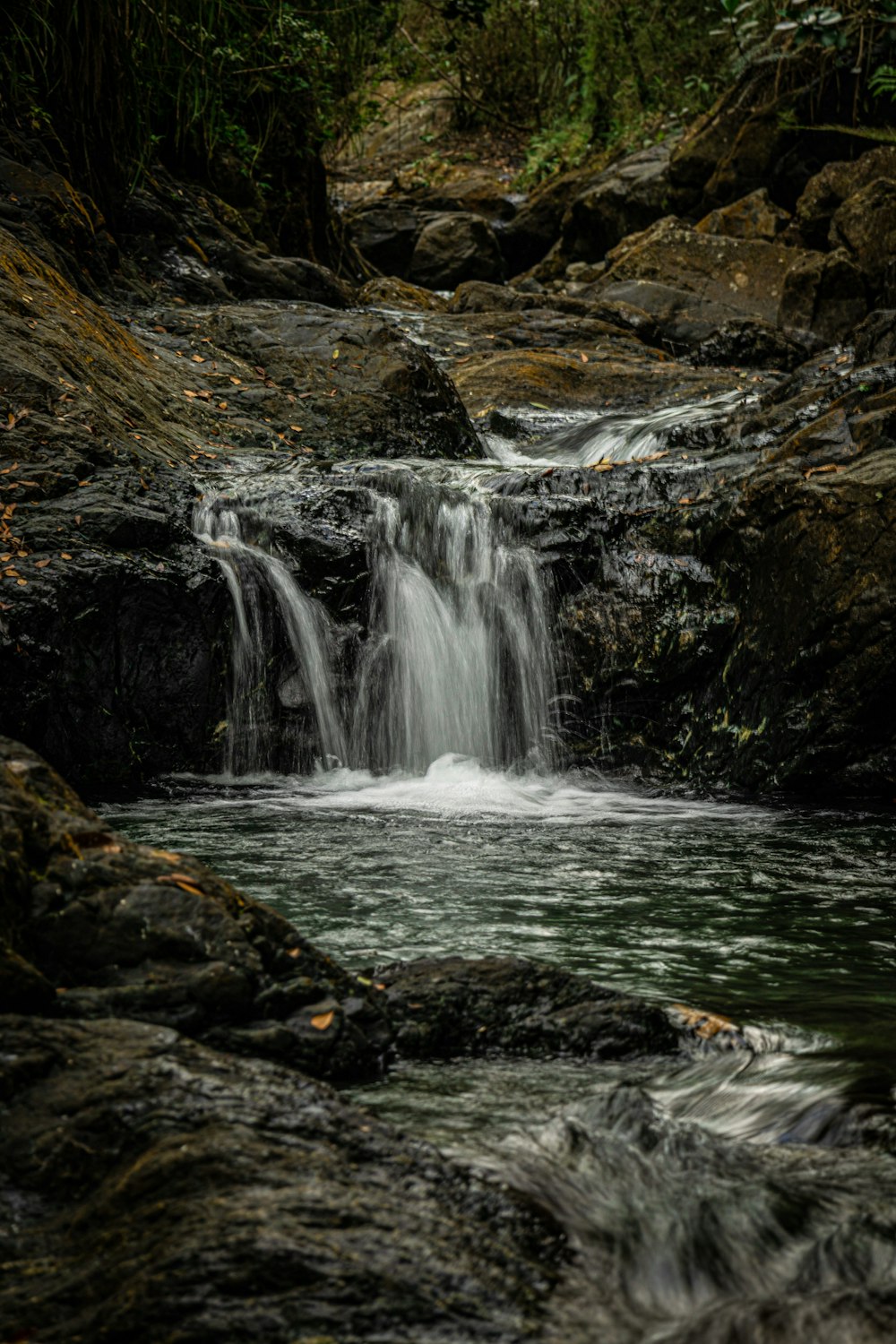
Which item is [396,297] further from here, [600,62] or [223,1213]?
[223,1213]

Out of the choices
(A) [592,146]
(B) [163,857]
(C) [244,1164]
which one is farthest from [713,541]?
(A) [592,146]

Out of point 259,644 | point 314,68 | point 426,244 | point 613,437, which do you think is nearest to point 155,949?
point 259,644

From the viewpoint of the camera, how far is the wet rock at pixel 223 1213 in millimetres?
1747

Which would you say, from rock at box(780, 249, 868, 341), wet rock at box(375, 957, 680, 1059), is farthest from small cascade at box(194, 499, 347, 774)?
rock at box(780, 249, 868, 341)

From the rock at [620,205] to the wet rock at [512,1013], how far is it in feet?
60.4

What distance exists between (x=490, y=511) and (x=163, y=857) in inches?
225

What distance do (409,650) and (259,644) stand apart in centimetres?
101

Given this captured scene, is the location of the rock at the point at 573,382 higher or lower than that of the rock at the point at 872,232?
lower

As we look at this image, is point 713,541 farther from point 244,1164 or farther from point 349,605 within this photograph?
point 244,1164

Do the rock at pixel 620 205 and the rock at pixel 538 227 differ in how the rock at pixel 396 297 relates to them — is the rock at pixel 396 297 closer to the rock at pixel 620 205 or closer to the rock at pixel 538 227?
the rock at pixel 620 205

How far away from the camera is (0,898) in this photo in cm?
243

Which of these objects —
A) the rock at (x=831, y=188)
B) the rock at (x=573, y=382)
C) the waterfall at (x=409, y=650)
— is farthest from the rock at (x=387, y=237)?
the waterfall at (x=409, y=650)

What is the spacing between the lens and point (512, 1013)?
304 centimetres

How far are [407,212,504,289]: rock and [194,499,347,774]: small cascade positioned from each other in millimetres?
13660
